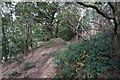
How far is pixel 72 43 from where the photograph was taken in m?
6.89

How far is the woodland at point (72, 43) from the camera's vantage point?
3.05m

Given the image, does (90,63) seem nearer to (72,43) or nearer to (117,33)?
(117,33)

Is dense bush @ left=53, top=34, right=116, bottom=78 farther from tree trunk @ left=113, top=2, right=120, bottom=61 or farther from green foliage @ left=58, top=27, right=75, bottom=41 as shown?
green foliage @ left=58, top=27, right=75, bottom=41

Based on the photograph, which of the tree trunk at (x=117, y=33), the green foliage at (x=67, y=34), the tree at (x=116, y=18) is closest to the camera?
the tree at (x=116, y=18)

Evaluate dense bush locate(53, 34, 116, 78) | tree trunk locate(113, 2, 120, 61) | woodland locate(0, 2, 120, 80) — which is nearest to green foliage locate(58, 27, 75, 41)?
woodland locate(0, 2, 120, 80)

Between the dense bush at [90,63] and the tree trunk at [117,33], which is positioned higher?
the tree trunk at [117,33]

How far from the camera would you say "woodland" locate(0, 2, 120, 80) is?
10.0ft

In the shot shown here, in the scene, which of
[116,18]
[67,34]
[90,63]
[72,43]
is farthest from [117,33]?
[67,34]


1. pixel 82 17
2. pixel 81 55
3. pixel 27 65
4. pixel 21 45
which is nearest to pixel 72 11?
pixel 82 17

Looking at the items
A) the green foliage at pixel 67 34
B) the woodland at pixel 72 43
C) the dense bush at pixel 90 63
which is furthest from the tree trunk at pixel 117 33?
the green foliage at pixel 67 34

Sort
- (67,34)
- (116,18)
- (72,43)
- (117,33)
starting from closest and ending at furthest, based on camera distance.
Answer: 1. (116,18)
2. (117,33)
3. (72,43)
4. (67,34)

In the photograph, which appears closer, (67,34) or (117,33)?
(117,33)

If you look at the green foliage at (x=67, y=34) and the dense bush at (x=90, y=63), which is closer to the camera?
the dense bush at (x=90, y=63)

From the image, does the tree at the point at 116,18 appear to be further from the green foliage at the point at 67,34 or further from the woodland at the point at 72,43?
the green foliage at the point at 67,34
